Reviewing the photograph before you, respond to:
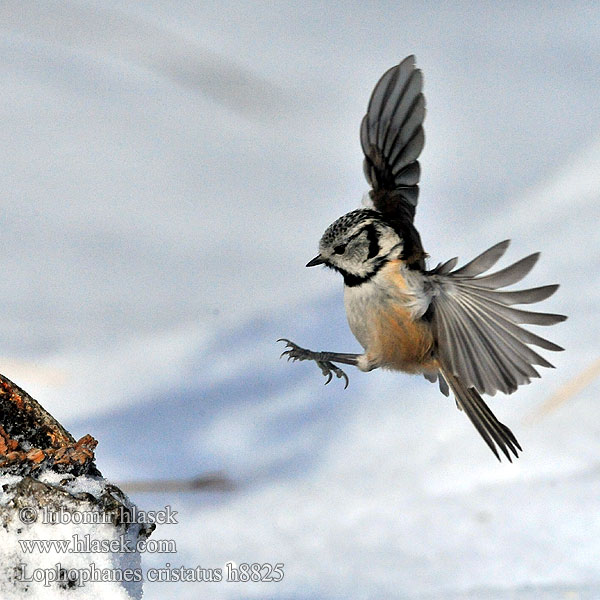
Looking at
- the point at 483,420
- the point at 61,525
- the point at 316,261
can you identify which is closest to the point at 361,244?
the point at 316,261

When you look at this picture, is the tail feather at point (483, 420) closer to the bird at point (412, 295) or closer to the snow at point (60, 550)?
the bird at point (412, 295)

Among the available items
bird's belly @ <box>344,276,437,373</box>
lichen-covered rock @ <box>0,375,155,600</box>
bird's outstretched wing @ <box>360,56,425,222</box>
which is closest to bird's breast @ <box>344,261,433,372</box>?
bird's belly @ <box>344,276,437,373</box>

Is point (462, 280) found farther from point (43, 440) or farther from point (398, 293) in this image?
point (43, 440)

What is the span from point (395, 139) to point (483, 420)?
1058 millimetres

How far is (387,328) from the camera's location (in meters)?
2.66

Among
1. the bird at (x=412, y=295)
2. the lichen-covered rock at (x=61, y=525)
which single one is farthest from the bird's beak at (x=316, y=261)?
the lichen-covered rock at (x=61, y=525)

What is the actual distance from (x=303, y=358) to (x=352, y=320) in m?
0.32

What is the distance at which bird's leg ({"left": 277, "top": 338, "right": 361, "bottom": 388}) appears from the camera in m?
2.86

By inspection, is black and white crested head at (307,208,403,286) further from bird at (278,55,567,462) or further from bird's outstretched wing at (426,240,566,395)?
bird's outstretched wing at (426,240,566,395)

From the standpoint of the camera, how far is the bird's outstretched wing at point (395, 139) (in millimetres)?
2814

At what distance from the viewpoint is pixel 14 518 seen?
6.33ft

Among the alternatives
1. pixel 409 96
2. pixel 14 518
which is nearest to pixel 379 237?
pixel 409 96

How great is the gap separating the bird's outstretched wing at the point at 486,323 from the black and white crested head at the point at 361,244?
0.69 feet

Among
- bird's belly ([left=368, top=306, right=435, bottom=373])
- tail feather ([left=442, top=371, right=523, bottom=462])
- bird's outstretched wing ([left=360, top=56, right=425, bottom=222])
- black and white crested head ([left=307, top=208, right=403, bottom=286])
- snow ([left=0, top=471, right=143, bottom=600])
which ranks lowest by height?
snow ([left=0, top=471, right=143, bottom=600])
